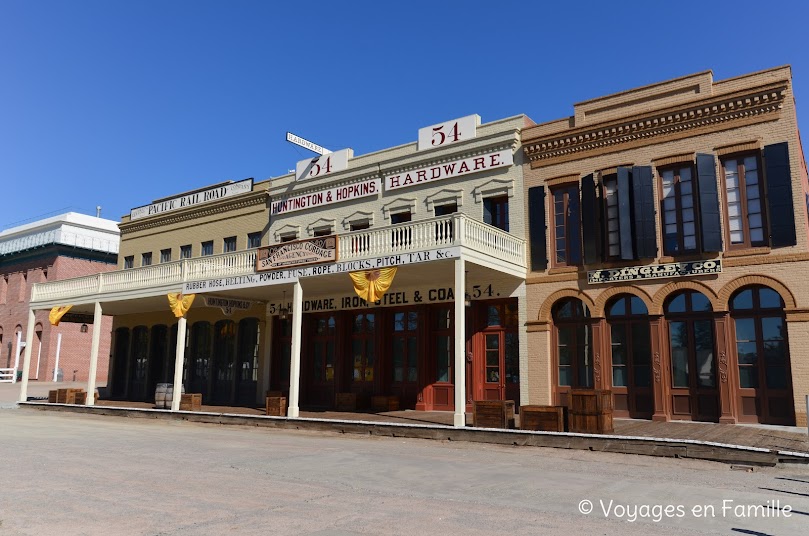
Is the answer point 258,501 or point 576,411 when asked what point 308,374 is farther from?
point 258,501

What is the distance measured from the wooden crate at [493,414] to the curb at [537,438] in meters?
0.52

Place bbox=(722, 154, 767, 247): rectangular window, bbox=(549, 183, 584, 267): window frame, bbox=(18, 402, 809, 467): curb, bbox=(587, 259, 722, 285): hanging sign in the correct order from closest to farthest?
1. bbox=(18, 402, 809, 467): curb
2. bbox=(722, 154, 767, 247): rectangular window
3. bbox=(587, 259, 722, 285): hanging sign
4. bbox=(549, 183, 584, 267): window frame

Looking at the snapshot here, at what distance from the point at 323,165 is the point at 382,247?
24.5 ft

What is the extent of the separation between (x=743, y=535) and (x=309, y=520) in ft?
14.2

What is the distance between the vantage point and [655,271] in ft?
53.2

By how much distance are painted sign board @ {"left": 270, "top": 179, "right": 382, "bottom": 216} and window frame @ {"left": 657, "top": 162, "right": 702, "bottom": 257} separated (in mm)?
9279

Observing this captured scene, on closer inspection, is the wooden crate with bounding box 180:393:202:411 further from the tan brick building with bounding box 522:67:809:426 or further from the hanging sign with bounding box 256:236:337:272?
the tan brick building with bounding box 522:67:809:426

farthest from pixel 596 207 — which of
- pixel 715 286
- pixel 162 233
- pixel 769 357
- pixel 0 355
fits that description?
pixel 0 355

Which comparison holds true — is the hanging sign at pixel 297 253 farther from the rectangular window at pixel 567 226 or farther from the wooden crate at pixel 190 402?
the rectangular window at pixel 567 226

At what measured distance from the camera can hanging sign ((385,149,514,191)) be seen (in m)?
19.2

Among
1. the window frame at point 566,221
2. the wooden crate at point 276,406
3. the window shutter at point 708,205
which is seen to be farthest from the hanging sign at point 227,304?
the window shutter at point 708,205

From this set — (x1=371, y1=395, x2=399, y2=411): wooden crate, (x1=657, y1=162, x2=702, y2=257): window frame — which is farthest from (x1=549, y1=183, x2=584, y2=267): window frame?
(x1=371, y1=395, x2=399, y2=411): wooden crate

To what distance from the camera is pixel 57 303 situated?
2631 centimetres

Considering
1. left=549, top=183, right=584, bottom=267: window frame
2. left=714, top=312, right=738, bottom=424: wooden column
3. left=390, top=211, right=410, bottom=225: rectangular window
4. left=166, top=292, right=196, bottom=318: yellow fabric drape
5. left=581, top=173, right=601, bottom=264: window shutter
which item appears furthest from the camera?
left=166, top=292, right=196, bottom=318: yellow fabric drape
